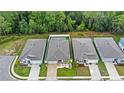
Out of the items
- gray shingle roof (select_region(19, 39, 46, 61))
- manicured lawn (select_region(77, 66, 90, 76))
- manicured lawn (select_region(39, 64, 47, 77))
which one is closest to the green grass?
manicured lawn (select_region(77, 66, 90, 76))

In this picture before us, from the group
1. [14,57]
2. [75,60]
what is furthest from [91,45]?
[14,57]

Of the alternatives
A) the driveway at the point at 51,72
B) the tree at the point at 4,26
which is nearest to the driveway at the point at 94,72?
the driveway at the point at 51,72

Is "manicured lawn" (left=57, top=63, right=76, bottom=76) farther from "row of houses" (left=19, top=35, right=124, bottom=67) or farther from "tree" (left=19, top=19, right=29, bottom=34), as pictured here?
"tree" (left=19, top=19, right=29, bottom=34)

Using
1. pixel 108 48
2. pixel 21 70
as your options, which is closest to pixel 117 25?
pixel 108 48

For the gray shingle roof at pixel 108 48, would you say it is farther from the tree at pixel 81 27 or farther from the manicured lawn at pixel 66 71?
the manicured lawn at pixel 66 71

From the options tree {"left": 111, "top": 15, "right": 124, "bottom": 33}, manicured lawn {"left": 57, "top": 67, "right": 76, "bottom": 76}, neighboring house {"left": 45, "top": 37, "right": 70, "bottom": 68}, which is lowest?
manicured lawn {"left": 57, "top": 67, "right": 76, "bottom": 76}
